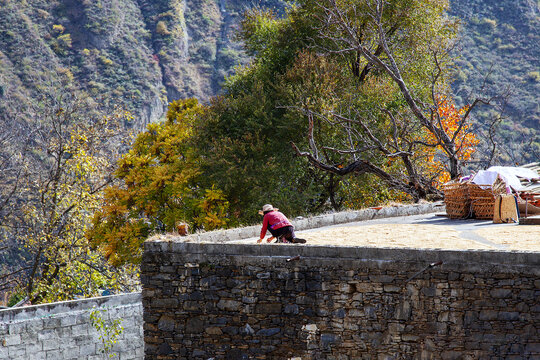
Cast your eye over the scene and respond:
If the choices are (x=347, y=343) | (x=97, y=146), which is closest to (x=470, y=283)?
(x=347, y=343)

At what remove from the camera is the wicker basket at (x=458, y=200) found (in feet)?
43.2

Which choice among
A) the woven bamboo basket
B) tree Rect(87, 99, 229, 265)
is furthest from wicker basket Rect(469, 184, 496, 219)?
tree Rect(87, 99, 229, 265)

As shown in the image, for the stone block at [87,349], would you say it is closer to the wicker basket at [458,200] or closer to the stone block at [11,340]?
the stone block at [11,340]

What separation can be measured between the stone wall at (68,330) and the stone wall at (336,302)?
14.3ft

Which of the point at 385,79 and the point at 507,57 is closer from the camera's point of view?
the point at 385,79

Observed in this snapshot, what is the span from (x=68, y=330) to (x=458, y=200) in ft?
25.7

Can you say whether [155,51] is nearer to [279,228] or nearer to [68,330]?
[68,330]

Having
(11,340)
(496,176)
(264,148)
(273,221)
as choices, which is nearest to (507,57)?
(264,148)

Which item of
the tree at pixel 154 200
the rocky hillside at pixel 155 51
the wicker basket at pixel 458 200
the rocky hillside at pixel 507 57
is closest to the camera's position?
the wicker basket at pixel 458 200

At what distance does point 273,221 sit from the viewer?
9.74m

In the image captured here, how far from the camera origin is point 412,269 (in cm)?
831

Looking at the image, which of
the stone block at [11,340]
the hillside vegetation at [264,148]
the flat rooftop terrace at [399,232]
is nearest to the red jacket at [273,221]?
the flat rooftop terrace at [399,232]

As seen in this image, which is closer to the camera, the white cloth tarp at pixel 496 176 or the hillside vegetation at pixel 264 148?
the white cloth tarp at pixel 496 176

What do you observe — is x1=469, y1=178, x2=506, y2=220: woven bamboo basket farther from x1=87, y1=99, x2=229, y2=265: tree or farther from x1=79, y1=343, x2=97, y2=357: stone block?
x1=87, y1=99, x2=229, y2=265: tree
